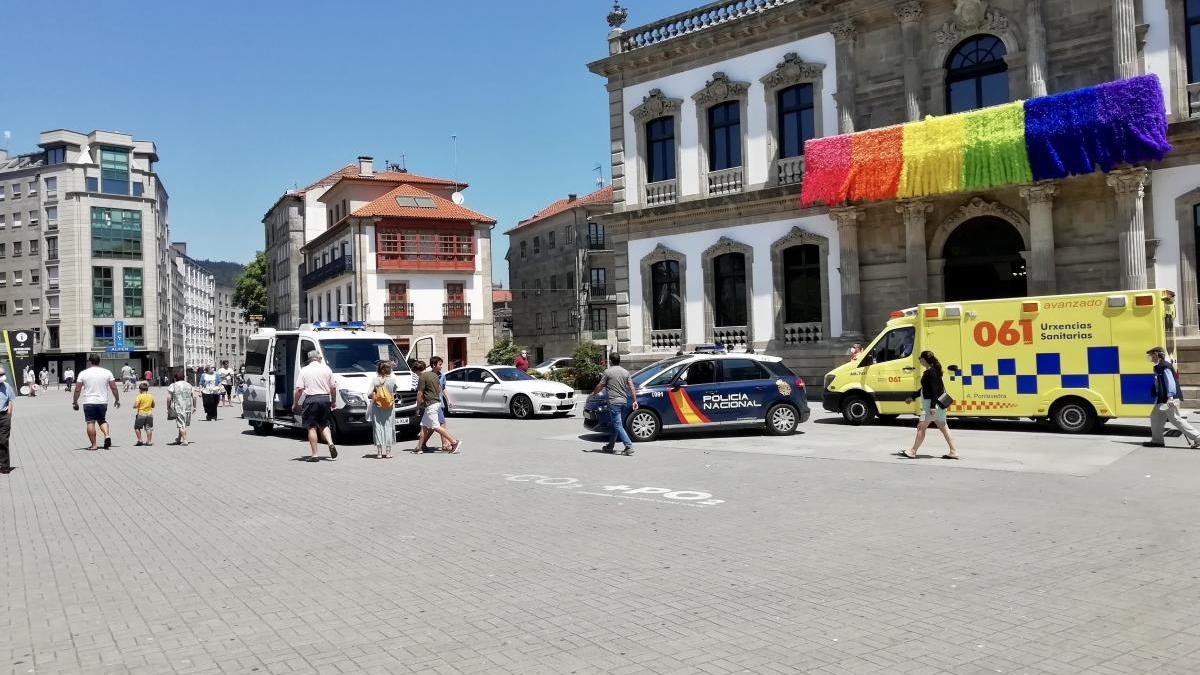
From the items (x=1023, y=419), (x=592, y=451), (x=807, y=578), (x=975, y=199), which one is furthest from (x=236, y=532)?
(x=975, y=199)

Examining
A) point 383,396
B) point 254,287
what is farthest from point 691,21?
point 254,287

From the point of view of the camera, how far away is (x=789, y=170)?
26953 mm

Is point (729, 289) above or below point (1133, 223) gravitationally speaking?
below

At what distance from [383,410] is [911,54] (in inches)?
697

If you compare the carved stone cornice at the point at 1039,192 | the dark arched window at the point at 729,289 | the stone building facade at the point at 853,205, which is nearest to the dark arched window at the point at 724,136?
the stone building facade at the point at 853,205

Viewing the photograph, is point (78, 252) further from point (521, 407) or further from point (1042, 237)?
point (1042, 237)

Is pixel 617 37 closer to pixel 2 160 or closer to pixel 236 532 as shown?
pixel 236 532

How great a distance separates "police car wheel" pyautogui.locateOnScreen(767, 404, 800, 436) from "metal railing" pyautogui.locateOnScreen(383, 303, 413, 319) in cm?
4498

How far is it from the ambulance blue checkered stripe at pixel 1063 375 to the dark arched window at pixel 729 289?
1087cm

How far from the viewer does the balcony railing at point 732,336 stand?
92.3ft

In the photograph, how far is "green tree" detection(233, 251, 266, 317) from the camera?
93438 millimetres

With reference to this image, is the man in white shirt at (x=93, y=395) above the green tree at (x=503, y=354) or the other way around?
the other way around

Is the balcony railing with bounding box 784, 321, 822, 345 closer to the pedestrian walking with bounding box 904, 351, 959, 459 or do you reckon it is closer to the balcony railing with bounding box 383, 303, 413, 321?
the pedestrian walking with bounding box 904, 351, 959, 459

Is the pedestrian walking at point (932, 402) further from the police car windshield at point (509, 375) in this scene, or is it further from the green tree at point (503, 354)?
the green tree at point (503, 354)
